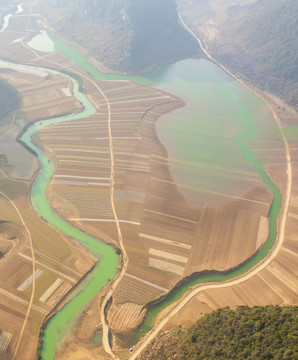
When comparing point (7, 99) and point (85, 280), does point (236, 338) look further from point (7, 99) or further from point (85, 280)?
point (7, 99)

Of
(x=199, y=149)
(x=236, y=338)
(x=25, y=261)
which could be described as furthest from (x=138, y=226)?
(x=199, y=149)

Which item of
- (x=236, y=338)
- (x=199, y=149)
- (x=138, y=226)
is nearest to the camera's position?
(x=236, y=338)

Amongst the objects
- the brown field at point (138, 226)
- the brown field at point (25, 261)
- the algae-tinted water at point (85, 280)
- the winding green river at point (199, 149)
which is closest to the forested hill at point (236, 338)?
the brown field at point (138, 226)

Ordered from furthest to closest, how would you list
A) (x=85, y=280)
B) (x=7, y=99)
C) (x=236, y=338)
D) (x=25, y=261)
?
(x=7, y=99) < (x=25, y=261) < (x=85, y=280) < (x=236, y=338)

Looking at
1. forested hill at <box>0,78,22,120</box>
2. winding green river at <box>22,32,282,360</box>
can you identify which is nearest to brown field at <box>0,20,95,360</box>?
winding green river at <box>22,32,282,360</box>

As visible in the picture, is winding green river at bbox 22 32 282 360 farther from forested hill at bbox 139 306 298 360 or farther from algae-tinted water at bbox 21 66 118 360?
forested hill at bbox 139 306 298 360

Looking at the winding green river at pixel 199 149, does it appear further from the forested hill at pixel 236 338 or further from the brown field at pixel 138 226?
the forested hill at pixel 236 338

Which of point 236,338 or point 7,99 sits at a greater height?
point 7,99
